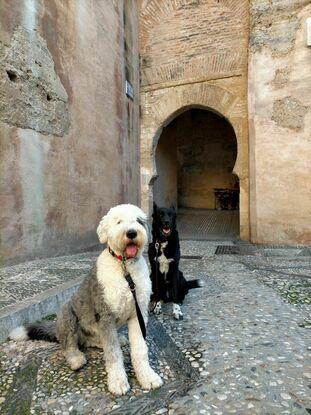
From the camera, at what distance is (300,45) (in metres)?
7.41

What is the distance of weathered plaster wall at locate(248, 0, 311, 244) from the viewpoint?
733 centimetres

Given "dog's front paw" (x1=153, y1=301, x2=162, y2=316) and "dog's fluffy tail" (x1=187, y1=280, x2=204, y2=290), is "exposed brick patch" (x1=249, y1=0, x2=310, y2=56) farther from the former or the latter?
"dog's front paw" (x1=153, y1=301, x2=162, y2=316)

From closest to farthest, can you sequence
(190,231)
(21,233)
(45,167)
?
(21,233) < (45,167) < (190,231)

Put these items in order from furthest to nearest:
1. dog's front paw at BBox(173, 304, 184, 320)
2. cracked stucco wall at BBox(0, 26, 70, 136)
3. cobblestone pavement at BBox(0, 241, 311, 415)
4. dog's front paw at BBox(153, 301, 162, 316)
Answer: cracked stucco wall at BBox(0, 26, 70, 136) → dog's front paw at BBox(153, 301, 162, 316) → dog's front paw at BBox(173, 304, 184, 320) → cobblestone pavement at BBox(0, 241, 311, 415)

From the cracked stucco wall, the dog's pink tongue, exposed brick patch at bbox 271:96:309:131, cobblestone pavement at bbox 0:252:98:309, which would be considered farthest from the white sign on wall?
the dog's pink tongue

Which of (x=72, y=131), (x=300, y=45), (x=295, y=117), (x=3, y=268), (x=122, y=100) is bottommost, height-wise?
(x=3, y=268)

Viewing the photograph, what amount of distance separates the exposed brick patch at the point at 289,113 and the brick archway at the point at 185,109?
2.92 ft

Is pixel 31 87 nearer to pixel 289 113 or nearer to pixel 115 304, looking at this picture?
pixel 115 304

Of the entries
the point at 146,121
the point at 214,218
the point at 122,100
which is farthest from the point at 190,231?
the point at 122,100

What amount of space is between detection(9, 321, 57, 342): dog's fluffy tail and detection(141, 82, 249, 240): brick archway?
660cm

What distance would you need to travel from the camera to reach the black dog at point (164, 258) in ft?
10.7

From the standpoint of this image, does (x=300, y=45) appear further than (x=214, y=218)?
No

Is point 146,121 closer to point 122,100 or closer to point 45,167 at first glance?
point 122,100

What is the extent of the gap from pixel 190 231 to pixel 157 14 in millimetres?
6537
